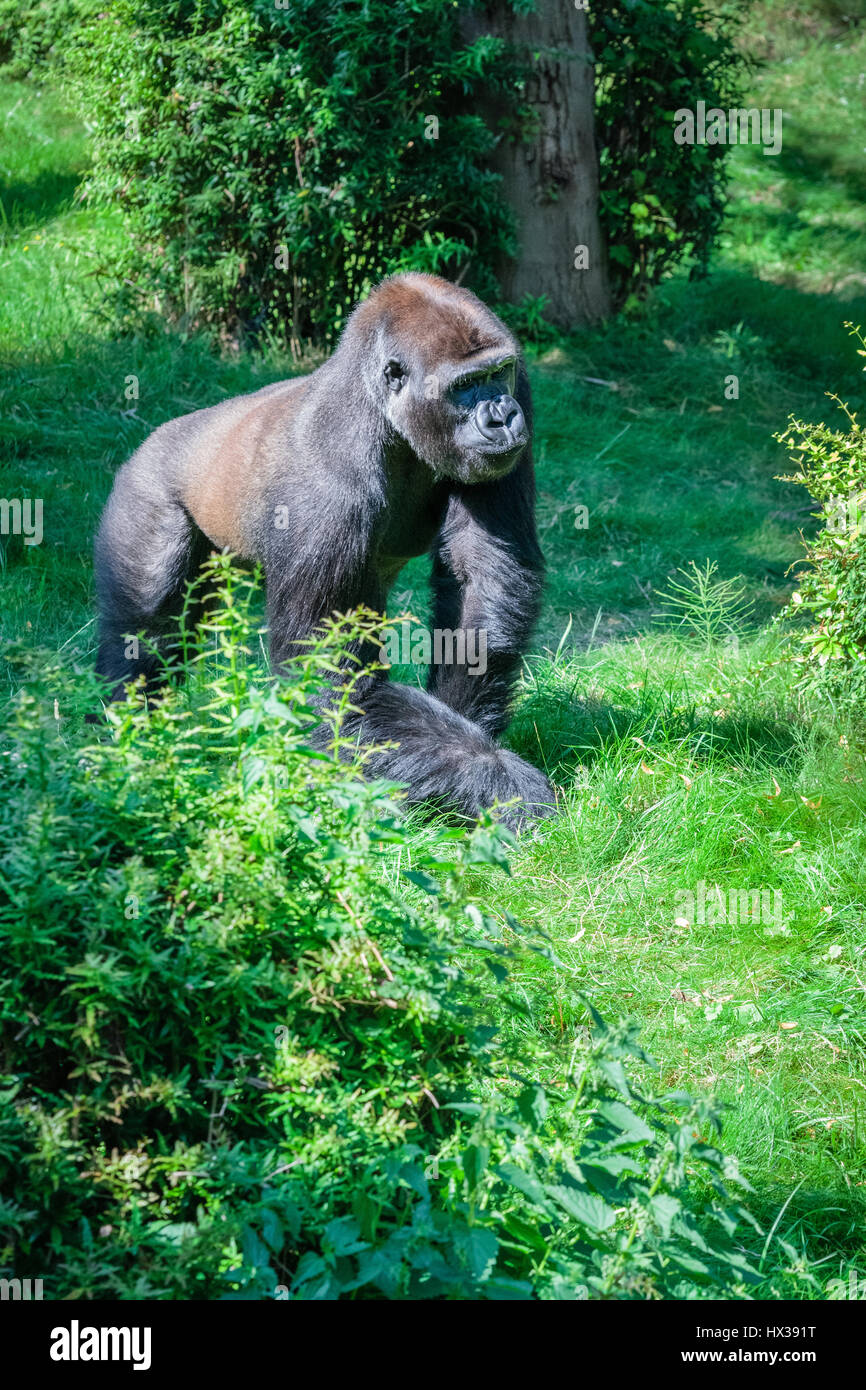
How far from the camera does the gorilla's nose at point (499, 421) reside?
3986mm

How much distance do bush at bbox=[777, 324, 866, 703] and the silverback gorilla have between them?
110 centimetres

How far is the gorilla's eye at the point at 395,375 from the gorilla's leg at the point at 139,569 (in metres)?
1.13

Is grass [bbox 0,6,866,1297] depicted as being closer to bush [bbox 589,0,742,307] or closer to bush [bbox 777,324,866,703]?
bush [bbox 777,324,866,703]

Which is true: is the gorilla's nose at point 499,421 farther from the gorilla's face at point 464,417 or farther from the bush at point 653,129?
the bush at point 653,129

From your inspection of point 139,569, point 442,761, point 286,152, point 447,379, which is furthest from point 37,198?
point 442,761

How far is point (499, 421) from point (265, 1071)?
234 cm

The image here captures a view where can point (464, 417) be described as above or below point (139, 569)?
above

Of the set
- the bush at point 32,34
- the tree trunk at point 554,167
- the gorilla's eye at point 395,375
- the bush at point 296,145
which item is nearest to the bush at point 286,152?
the bush at point 296,145

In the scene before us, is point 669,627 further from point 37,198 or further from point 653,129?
point 37,198

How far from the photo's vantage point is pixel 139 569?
4.96 m

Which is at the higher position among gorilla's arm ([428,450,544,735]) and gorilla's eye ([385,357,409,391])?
gorilla's eye ([385,357,409,391])

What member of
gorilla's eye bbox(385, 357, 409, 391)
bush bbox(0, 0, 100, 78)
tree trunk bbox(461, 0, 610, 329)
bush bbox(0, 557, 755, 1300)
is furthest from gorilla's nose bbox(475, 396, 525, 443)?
bush bbox(0, 0, 100, 78)

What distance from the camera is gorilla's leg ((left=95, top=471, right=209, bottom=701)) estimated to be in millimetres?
4941
